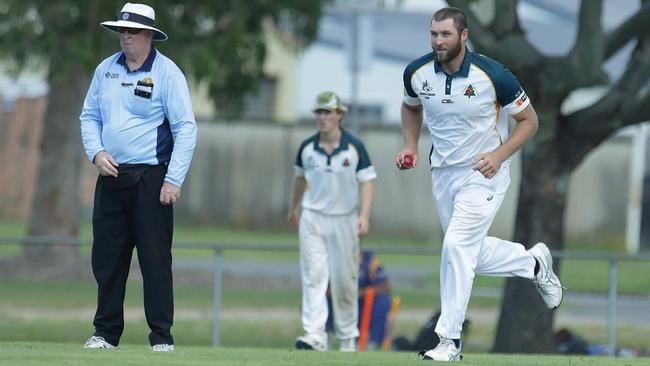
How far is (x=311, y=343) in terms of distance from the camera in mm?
12984

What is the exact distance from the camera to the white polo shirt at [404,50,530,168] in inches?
360

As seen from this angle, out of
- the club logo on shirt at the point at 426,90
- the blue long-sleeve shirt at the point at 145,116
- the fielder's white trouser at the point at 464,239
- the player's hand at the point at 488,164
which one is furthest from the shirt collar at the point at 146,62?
the player's hand at the point at 488,164

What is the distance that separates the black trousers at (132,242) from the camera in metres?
9.48

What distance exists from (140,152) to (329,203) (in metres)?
4.10

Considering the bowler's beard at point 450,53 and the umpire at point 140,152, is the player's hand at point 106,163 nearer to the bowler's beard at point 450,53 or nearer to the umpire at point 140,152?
the umpire at point 140,152

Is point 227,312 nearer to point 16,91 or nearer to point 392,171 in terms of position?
point 392,171

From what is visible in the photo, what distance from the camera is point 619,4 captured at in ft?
74.9

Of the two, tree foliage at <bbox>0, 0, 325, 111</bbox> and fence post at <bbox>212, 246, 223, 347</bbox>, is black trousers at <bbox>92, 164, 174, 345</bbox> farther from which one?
tree foliage at <bbox>0, 0, 325, 111</bbox>

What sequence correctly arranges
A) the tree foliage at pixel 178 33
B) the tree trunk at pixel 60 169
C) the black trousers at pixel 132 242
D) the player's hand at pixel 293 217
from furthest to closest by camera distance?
the tree trunk at pixel 60 169 < the tree foliage at pixel 178 33 < the player's hand at pixel 293 217 < the black trousers at pixel 132 242

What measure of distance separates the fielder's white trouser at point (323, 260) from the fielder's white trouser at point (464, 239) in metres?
3.80

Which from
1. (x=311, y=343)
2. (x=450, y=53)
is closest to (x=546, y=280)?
(x=450, y=53)

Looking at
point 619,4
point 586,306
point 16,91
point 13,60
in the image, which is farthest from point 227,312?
point 16,91

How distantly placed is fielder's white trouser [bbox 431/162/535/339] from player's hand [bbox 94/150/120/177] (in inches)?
77.4

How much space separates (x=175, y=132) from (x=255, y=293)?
339 inches
